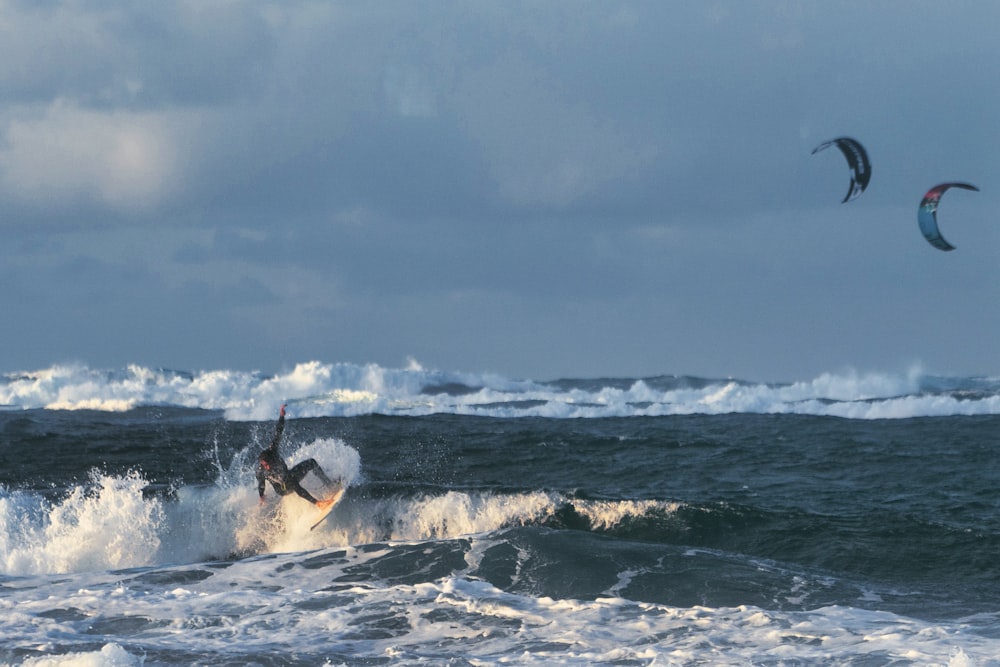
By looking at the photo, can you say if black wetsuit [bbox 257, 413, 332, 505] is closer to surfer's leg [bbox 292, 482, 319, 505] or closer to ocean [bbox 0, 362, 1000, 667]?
surfer's leg [bbox 292, 482, 319, 505]

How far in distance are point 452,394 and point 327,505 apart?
3636 centimetres

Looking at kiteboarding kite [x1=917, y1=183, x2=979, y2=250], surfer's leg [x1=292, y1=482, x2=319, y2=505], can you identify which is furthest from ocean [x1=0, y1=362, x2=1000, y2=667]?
kiteboarding kite [x1=917, y1=183, x2=979, y2=250]

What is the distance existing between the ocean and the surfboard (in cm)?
19

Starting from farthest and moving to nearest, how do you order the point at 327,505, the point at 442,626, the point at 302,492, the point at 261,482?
the point at 327,505, the point at 302,492, the point at 261,482, the point at 442,626

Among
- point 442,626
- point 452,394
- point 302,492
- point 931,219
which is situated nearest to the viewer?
point 442,626

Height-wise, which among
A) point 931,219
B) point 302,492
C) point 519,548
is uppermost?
point 931,219

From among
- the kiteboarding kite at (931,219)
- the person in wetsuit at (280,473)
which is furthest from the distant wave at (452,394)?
the person in wetsuit at (280,473)

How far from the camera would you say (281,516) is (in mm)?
18391

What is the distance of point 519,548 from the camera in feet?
51.8

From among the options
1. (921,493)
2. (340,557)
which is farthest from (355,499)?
(921,493)

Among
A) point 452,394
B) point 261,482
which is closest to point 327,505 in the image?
point 261,482

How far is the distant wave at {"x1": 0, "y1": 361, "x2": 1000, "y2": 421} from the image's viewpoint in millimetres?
43438

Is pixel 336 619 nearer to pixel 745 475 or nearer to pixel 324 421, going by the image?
pixel 745 475

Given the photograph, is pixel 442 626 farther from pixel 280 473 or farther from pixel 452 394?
pixel 452 394
